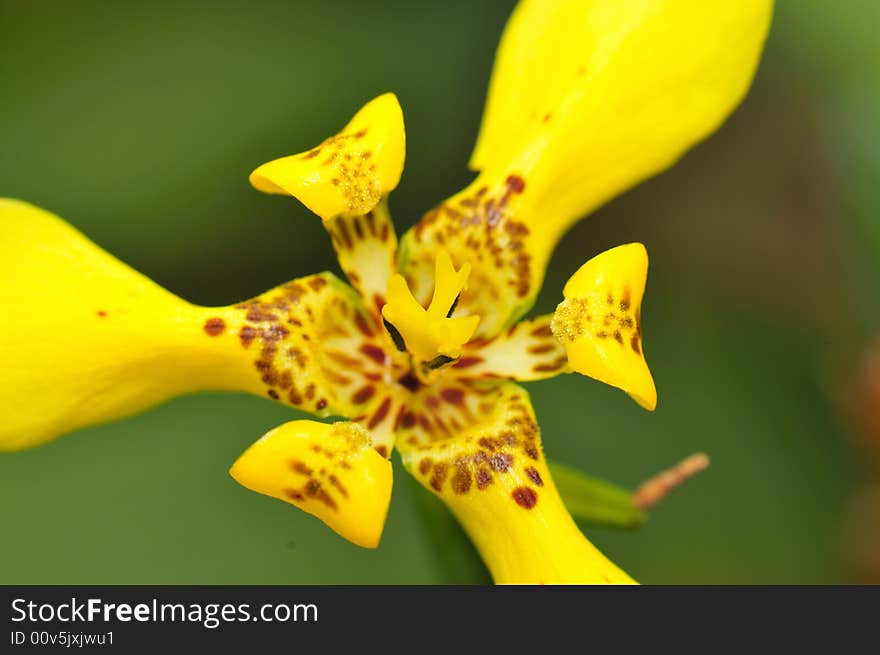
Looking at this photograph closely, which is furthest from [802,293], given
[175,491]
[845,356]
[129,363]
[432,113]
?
[129,363]

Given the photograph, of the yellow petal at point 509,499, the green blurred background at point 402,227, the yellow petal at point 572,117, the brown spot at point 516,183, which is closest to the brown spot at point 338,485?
the yellow petal at point 509,499

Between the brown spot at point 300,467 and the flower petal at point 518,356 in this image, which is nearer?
the brown spot at point 300,467

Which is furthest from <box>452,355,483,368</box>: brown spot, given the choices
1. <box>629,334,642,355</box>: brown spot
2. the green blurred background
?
the green blurred background

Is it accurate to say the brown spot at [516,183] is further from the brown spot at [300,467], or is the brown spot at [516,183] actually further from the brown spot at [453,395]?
the brown spot at [300,467]

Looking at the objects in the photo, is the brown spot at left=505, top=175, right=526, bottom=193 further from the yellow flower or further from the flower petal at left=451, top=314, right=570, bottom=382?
the flower petal at left=451, top=314, right=570, bottom=382

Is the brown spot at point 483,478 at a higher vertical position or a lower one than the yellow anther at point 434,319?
lower

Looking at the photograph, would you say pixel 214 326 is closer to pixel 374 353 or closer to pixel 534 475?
pixel 374 353

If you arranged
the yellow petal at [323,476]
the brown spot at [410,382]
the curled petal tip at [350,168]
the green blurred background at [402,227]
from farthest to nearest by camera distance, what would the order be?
the green blurred background at [402,227] → the brown spot at [410,382] → the curled petal tip at [350,168] → the yellow petal at [323,476]
